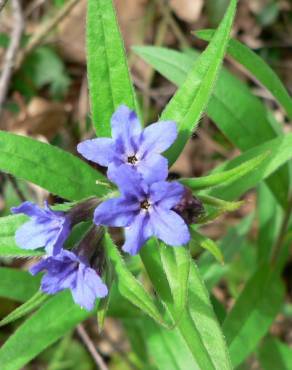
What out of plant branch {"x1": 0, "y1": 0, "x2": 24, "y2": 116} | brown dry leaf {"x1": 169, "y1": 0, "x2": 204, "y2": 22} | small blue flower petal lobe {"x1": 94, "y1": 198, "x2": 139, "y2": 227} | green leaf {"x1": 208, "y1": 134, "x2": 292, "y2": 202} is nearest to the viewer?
small blue flower petal lobe {"x1": 94, "y1": 198, "x2": 139, "y2": 227}

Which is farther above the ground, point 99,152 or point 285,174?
point 99,152

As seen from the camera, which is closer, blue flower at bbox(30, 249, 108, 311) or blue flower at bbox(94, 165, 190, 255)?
blue flower at bbox(94, 165, 190, 255)

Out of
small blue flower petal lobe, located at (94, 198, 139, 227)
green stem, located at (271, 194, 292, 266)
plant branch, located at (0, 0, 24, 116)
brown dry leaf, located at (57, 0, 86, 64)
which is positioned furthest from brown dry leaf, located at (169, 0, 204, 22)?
small blue flower petal lobe, located at (94, 198, 139, 227)

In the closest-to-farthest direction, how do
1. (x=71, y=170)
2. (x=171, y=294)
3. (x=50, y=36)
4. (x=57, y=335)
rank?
(x=171, y=294) → (x=71, y=170) → (x=57, y=335) → (x=50, y=36)

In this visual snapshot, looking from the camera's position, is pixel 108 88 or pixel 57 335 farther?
pixel 57 335

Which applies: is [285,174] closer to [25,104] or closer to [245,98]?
[245,98]

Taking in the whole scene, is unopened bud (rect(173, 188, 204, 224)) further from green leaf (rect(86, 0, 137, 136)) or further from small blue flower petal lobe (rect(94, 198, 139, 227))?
green leaf (rect(86, 0, 137, 136))

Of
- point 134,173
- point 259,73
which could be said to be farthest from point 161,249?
point 259,73

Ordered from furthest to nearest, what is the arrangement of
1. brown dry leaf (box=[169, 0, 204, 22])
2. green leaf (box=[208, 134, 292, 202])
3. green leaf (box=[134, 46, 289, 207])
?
brown dry leaf (box=[169, 0, 204, 22])
green leaf (box=[134, 46, 289, 207])
green leaf (box=[208, 134, 292, 202])
